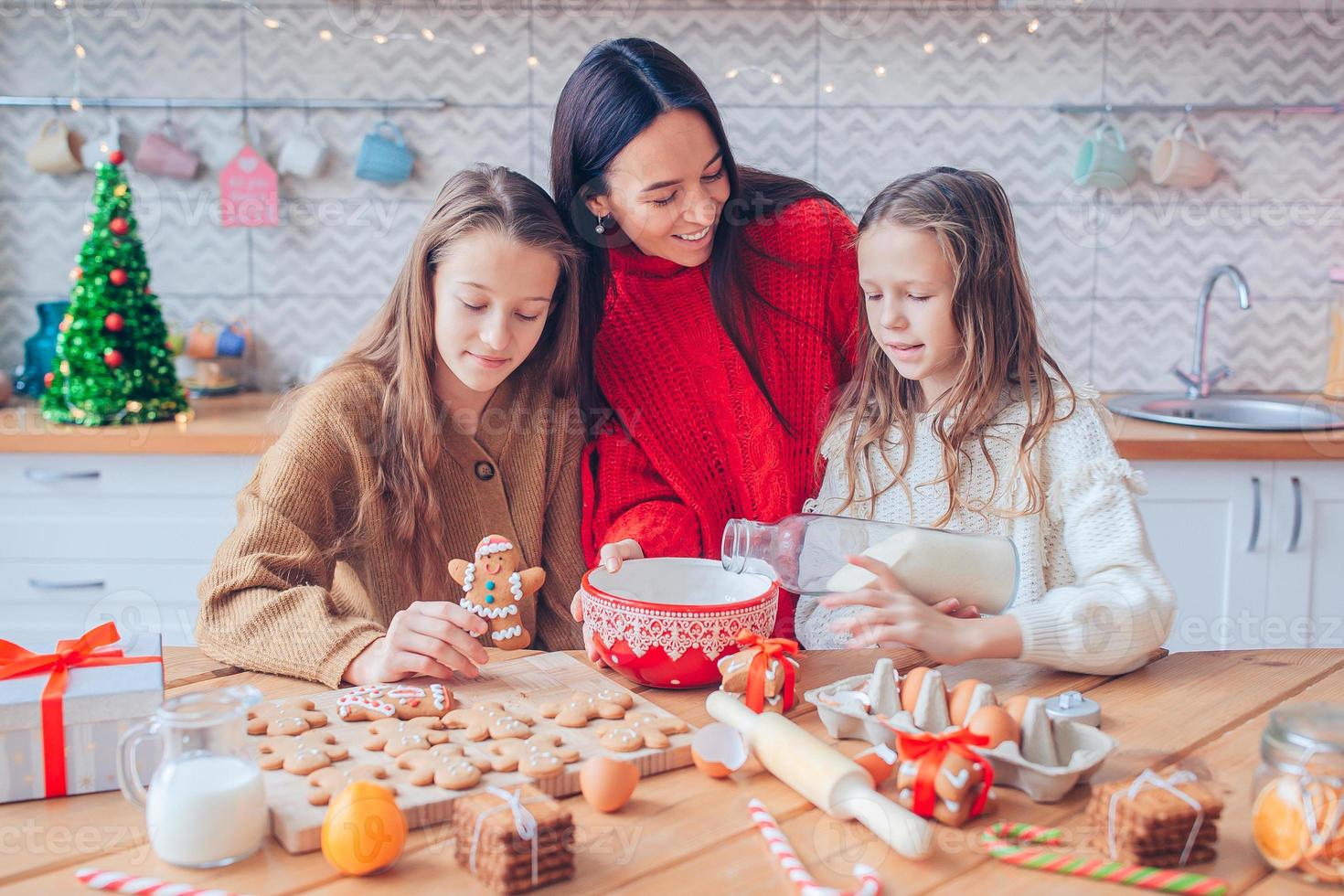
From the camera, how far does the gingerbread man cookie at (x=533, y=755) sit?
36.8 inches

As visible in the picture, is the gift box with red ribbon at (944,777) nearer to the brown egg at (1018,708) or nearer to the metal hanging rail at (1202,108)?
the brown egg at (1018,708)

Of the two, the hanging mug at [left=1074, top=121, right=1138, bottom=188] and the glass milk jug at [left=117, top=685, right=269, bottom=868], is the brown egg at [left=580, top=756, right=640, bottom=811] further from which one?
the hanging mug at [left=1074, top=121, right=1138, bottom=188]

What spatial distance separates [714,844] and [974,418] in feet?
2.56

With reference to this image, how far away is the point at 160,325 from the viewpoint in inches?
103

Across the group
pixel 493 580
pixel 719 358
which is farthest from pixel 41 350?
pixel 493 580

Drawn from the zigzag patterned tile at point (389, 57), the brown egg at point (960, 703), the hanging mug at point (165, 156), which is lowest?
the brown egg at point (960, 703)

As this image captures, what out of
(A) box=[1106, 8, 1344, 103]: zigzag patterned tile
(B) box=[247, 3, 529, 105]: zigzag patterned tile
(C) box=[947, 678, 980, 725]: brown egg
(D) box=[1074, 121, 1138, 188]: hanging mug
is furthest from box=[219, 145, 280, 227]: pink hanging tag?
(C) box=[947, 678, 980, 725]: brown egg

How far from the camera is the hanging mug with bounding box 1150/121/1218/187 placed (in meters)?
2.78

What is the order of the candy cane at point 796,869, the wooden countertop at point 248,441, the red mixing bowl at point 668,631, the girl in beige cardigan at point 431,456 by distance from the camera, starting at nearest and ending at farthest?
the candy cane at point 796,869 → the red mixing bowl at point 668,631 → the girl in beige cardigan at point 431,456 → the wooden countertop at point 248,441

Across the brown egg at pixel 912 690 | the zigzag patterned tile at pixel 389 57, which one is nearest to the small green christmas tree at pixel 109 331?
the zigzag patterned tile at pixel 389 57

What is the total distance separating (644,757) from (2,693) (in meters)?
0.50

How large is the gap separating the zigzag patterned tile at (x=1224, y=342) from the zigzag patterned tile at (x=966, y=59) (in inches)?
21.6

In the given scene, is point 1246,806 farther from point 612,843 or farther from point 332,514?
point 332,514

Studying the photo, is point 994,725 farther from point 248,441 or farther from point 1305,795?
point 248,441
